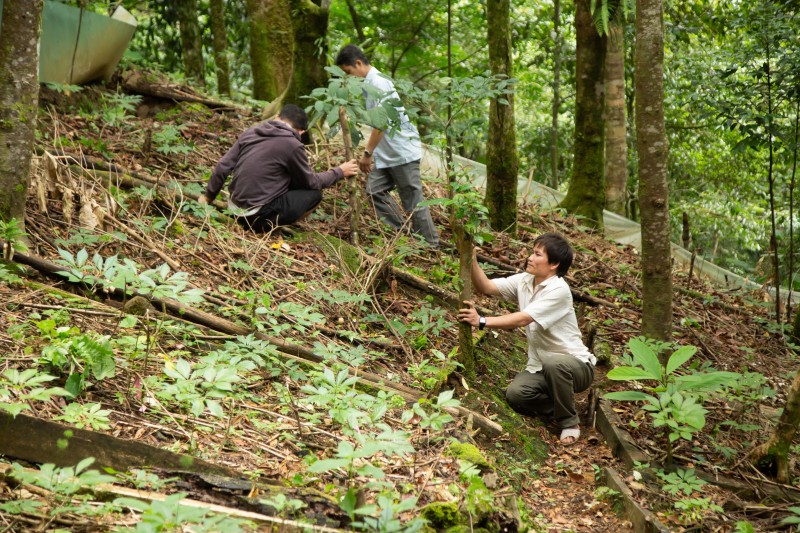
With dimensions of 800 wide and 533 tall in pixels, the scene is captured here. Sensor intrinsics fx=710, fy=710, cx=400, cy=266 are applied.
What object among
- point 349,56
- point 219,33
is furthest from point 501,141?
point 219,33

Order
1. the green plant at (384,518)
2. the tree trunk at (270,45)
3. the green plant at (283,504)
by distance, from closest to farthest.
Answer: the green plant at (384,518)
the green plant at (283,504)
the tree trunk at (270,45)

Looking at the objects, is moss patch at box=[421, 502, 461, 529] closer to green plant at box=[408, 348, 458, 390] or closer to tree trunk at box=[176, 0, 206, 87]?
green plant at box=[408, 348, 458, 390]

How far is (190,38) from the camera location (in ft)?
38.1

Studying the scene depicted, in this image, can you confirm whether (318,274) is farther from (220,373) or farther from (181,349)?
(220,373)

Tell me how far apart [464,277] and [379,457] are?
157 cm

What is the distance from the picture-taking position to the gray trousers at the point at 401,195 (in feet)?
22.6

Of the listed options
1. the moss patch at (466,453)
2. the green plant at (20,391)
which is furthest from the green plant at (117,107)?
the moss patch at (466,453)

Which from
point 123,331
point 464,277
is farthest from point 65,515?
point 464,277

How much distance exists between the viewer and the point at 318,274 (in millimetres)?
5938

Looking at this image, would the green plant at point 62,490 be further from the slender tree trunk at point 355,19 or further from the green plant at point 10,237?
the slender tree trunk at point 355,19

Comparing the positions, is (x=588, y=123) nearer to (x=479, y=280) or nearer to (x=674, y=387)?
(x=479, y=280)

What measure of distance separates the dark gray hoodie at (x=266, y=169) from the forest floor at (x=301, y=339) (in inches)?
13.1

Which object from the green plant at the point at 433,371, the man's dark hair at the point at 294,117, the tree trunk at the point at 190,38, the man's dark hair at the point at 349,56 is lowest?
the green plant at the point at 433,371

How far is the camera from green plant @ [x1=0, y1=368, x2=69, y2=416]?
112 inches
